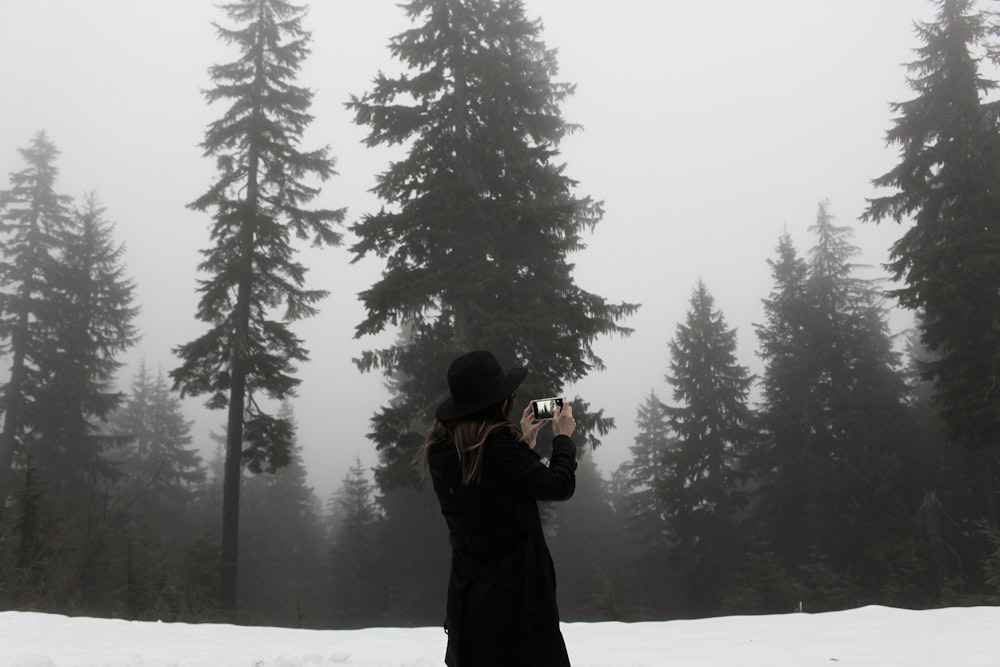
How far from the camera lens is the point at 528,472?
2.88m

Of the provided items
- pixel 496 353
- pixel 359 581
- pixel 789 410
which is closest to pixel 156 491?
pixel 359 581

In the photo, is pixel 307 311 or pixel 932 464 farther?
pixel 932 464

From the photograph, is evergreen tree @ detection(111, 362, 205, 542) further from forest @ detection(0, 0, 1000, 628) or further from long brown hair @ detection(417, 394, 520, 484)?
long brown hair @ detection(417, 394, 520, 484)

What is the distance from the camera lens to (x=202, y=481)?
3844cm

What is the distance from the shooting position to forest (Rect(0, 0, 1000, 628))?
13555 mm

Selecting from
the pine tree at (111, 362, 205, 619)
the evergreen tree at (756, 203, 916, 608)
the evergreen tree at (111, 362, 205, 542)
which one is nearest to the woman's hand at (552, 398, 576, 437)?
the pine tree at (111, 362, 205, 619)

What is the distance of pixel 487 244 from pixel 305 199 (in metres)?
7.67

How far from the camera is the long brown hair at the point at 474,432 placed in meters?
2.93

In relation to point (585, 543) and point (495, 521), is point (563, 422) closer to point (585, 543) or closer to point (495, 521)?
point (495, 521)

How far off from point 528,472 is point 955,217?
60.5ft

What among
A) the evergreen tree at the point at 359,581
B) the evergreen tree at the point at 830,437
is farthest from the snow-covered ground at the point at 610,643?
the evergreen tree at the point at 359,581

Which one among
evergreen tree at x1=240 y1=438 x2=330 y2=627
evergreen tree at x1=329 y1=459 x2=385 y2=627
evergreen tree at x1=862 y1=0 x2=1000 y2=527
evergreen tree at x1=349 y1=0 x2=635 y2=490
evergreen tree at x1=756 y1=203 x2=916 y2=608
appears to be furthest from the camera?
evergreen tree at x1=240 y1=438 x2=330 y2=627

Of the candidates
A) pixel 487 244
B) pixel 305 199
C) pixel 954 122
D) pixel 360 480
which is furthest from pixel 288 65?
pixel 360 480

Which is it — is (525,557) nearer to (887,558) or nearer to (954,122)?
(954,122)
